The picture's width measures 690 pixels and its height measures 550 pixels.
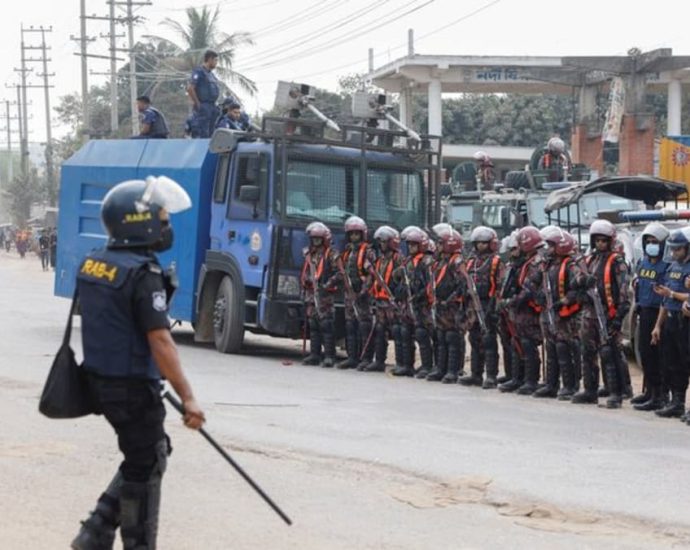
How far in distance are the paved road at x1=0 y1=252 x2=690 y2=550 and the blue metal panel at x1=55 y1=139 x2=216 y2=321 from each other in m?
4.28

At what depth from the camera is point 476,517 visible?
27.1 ft

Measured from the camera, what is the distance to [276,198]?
691 inches

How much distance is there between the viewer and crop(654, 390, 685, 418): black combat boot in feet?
42.7

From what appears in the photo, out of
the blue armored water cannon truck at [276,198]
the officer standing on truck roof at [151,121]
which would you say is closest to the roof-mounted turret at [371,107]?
the blue armored water cannon truck at [276,198]

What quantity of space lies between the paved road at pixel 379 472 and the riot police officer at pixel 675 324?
1.58ft

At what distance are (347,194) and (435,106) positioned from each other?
2646 centimetres

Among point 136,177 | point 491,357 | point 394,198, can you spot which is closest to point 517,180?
point 394,198

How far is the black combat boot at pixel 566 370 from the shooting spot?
14.2 metres

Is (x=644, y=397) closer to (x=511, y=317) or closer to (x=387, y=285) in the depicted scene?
(x=511, y=317)

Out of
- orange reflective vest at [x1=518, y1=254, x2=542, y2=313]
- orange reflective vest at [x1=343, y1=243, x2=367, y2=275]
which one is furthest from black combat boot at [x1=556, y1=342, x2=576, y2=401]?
orange reflective vest at [x1=343, y1=243, x2=367, y2=275]

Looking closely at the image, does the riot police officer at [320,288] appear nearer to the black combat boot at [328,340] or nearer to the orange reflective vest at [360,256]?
the black combat boot at [328,340]

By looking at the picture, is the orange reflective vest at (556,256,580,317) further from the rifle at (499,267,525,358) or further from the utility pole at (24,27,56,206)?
the utility pole at (24,27,56,206)

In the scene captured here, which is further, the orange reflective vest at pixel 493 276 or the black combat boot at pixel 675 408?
the orange reflective vest at pixel 493 276

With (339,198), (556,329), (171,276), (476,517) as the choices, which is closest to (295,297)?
(339,198)
